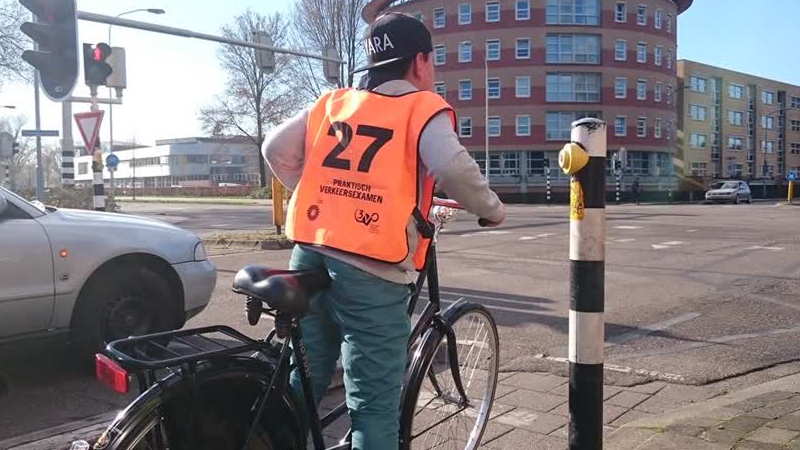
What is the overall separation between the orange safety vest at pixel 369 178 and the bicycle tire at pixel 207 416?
0.50 metres

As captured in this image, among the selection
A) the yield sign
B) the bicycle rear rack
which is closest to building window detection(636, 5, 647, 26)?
the yield sign

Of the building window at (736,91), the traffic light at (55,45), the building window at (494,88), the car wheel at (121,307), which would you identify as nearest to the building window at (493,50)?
the building window at (494,88)

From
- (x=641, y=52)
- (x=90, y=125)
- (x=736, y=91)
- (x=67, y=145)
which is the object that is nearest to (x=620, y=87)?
(x=641, y=52)

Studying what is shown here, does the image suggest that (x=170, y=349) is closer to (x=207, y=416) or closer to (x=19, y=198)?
(x=207, y=416)

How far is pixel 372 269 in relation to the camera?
218cm

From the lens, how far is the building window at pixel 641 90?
5862 centimetres

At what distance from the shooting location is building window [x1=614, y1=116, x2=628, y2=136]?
5762cm

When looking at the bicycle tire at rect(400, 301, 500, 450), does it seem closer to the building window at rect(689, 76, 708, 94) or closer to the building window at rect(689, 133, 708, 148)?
the building window at rect(689, 133, 708, 148)

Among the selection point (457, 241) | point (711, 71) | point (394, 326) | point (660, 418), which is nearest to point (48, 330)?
point (394, 326)

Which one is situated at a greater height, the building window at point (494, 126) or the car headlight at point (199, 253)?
the building window at point (494, 126)

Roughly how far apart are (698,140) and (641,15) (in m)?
21.1

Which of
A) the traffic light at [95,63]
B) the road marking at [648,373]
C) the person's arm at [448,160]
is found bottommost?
the road marking at [648,373]

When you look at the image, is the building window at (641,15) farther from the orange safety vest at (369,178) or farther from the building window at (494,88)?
the orange safety vest at (369,178)

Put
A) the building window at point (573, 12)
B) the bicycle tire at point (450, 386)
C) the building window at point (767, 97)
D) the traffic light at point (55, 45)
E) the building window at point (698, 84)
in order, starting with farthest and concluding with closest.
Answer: the building window at point (767, 97) < the building window at point (698, 84) < the building window at point (573, 12) < the traffic light at point (55, 45) < the bicycle tire at point (450, 386)
